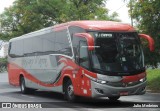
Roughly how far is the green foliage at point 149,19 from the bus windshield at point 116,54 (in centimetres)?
716

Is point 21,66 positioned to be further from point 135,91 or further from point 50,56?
point 135,91

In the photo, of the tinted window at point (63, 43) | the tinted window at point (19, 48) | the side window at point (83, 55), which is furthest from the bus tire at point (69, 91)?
the tinted window at point (19, 48)

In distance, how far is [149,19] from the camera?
72.9ft

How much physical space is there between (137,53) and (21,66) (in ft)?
31.7

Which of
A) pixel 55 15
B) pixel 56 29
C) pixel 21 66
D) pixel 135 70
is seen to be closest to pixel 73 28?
pixel 56 29

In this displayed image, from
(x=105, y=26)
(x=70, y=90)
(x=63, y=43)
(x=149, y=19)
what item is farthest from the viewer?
(x=149, y=19)

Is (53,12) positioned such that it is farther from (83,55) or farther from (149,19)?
(83,55)

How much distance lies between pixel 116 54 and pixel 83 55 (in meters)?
→ 1.23

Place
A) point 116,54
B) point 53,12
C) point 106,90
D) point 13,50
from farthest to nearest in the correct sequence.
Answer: point 53,12, point 13,50, point 116,54, point 106,90

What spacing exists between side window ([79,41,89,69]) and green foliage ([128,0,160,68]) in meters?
7.89

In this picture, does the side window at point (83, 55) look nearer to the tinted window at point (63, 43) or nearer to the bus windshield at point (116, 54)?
the bus windshield at point (116, 54)

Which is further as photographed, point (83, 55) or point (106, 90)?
point (83, 55)

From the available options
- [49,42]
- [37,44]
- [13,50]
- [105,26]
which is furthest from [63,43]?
[13,50]

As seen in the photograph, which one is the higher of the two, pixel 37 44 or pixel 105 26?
pixel 105 26
